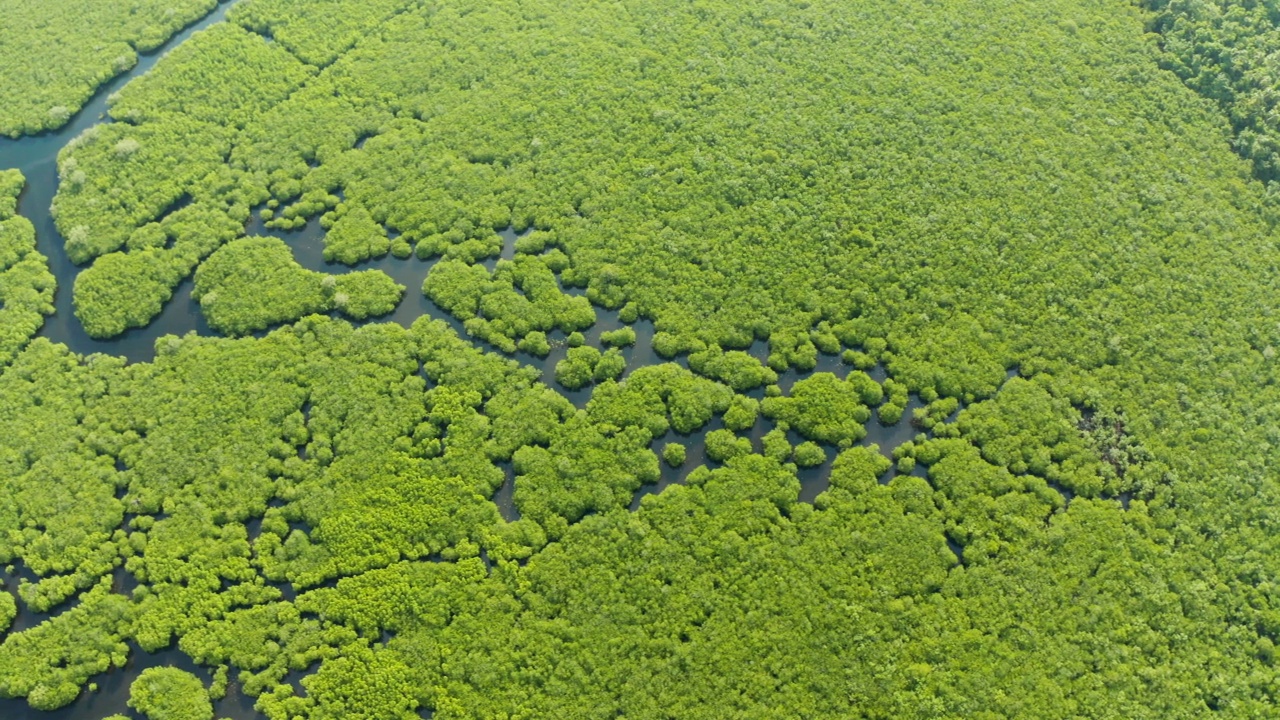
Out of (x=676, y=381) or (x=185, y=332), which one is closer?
(x=676, y=381)

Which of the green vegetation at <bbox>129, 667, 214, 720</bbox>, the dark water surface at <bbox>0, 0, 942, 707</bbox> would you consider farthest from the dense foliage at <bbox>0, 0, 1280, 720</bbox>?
the dark water surface at <bbox>0, 0, 942, 707</bbox>

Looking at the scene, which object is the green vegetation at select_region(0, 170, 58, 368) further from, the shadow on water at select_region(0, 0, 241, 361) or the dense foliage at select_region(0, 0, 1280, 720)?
the dense foliage at select_region(0, 0, 1280, 720)

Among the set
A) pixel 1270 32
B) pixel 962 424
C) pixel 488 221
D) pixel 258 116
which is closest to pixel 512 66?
pixel 488 221

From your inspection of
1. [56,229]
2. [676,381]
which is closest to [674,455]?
[676,381]

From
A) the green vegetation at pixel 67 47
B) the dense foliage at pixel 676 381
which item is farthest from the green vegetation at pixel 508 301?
the green vegetation at pixel 67 47

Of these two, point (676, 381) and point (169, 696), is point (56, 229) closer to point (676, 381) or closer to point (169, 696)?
point (169, 696)
